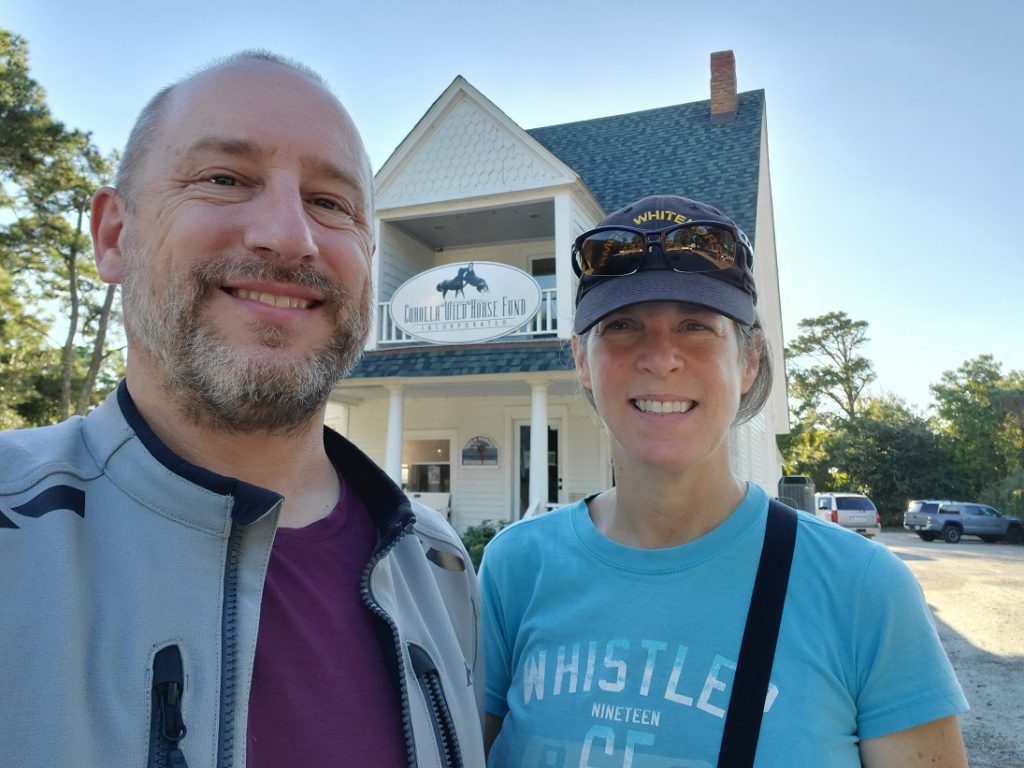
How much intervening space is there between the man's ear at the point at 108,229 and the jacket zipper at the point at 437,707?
1055mm

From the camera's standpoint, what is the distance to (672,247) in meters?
1.80

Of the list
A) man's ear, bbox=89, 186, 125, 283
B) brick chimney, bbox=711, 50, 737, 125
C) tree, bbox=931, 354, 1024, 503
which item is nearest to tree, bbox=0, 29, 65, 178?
brick chimney, bbox=711, 50, 737, 125

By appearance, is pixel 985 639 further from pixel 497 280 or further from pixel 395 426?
pixel 395 426

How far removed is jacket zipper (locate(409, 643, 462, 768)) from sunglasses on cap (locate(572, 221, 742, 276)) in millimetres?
1063

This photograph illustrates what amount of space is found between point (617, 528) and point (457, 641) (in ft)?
1.70

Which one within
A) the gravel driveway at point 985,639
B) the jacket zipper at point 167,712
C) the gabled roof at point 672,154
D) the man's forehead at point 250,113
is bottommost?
the gravel driveway at point 985,639

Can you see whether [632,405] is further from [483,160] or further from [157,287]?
[483,160]

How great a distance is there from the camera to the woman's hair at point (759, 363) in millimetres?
1937

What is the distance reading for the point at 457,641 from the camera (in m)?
1.68

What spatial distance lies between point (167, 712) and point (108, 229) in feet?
3.38

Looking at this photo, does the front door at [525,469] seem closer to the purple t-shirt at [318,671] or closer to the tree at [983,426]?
the purple t-shirt at [318,671]

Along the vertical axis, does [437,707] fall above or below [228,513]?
below

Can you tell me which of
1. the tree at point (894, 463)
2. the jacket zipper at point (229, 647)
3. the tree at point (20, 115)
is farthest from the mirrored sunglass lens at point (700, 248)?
the tree at point (894, 463)

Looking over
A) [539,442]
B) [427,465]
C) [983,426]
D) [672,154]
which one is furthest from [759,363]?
[983,426]
